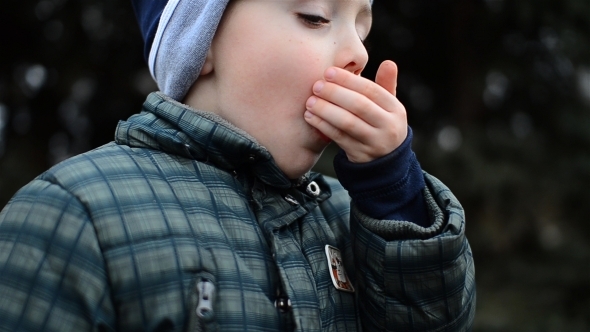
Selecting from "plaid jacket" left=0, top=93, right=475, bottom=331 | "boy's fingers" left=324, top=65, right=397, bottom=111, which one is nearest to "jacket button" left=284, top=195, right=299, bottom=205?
"plaid jacket" left=0, top=93, right=475, bottom=331

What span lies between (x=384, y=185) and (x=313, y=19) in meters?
0.37

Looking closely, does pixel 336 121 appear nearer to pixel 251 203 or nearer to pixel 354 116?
pixel 354 116

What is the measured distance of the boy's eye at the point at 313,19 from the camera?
56.6 inches

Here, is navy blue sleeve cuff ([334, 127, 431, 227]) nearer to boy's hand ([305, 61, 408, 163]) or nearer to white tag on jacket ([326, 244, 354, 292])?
boy's hand ([305, 61, 408, 163])

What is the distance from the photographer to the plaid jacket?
119 centimetres

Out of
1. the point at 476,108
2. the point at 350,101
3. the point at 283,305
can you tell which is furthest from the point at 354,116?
the point at 476,108

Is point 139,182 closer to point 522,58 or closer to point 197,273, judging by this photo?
point 197,273

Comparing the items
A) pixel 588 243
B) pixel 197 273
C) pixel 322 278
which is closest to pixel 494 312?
pixel 588 243

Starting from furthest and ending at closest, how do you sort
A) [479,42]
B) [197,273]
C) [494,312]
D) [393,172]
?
[479,42], [494,312], [393,172], [197,273]

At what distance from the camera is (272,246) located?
4.45 feet

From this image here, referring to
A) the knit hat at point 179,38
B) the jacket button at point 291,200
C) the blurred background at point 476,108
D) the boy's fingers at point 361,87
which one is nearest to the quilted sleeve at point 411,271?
the jacket button at point 291,200

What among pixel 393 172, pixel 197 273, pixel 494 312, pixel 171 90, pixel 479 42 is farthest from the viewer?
pixel 479 42

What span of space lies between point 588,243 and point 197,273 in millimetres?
3439

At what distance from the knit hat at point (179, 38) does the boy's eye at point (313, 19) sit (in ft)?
0.55
